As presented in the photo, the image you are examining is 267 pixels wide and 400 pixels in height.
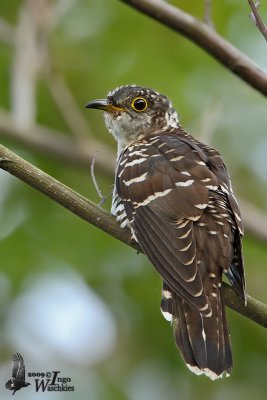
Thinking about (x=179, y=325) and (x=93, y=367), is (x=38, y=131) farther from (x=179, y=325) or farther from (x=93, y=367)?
(x=179, y=325)

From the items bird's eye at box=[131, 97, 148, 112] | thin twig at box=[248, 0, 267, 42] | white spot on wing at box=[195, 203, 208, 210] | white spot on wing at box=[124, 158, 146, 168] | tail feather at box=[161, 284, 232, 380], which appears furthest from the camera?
bird's eye at box=[131, 97, 148, 112]

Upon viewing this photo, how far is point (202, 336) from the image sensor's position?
4.44m

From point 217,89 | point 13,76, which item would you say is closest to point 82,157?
point 13,76

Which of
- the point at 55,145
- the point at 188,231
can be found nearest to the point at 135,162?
the point at 188,231

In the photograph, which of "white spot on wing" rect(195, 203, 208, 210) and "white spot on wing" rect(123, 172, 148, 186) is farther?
"white spot on wing" rect(123, 172, 148, 186)

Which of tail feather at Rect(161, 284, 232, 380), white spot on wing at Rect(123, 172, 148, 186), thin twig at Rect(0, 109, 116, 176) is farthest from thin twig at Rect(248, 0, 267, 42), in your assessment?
thin twig at Rect(0, 109, 116, 176)

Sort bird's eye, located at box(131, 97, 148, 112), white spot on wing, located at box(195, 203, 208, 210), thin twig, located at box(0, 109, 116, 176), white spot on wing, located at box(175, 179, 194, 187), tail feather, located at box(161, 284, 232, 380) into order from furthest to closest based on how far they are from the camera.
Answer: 1. thin twig, located at box(0, 109, 116, 176)
2. bird's eye, located at box(131, 97, 148, 112)
3. white spot on wing, located at box(175, 179, 194, 187)
4. white spot on wing, located at box(195, 203, 208, 210)
5. tail feather, located at box(161, 284, 232, 380)

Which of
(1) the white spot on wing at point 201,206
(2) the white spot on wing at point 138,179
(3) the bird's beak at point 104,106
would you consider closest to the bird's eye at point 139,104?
(3) the bird's beak at point 104,106

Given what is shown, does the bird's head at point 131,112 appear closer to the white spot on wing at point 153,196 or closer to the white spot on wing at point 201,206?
the white spot on wing at point 153,196

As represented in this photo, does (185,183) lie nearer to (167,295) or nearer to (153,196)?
(153,196)

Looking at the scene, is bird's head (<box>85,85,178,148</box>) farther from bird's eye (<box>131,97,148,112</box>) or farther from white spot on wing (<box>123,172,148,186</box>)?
white spot on wing (<box>123,172,148,186</box>)

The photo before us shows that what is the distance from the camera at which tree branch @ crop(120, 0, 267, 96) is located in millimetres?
4824

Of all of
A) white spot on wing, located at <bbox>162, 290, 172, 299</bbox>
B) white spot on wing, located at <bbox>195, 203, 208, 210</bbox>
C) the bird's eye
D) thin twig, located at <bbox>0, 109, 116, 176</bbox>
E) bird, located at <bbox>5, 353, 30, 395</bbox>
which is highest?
thin twig, located at <bbox>0, 109, 116, 176</bbox>

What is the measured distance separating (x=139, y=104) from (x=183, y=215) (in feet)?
5.00
